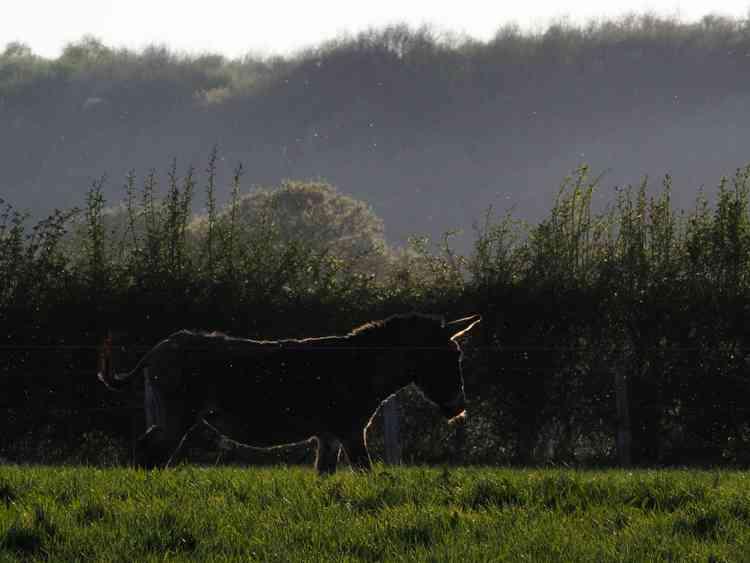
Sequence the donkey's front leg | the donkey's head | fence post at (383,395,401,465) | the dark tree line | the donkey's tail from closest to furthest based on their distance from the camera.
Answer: the donkey's front leg, the donkey's head, the donkey's tail, fence post at (383,395,401,465), the dark tree line

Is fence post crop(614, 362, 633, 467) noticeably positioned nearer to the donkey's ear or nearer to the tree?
the donkey's ear

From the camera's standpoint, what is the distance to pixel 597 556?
7.59m

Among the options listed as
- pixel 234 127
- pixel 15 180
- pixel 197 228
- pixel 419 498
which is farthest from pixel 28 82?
pixel 419 498

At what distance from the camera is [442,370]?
43.1ft

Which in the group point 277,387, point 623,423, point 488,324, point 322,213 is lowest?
point 623,423

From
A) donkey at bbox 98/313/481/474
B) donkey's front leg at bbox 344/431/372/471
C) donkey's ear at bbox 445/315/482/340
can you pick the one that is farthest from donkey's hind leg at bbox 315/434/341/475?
donkey's ear at bbox 445/315/482/340

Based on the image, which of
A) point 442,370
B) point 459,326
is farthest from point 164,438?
point 459,326

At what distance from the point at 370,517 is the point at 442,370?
4.50 metres

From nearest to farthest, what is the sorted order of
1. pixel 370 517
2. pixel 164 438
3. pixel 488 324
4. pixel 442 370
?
pixel 370 517
pixel 164 438
pixel 442 370
pixel 488 324

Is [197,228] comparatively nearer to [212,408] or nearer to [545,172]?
[212,408]

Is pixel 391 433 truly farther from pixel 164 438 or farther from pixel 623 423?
pixel 164 438

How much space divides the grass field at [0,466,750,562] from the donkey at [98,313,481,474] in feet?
3.95

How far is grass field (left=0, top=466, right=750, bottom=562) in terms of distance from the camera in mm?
7723

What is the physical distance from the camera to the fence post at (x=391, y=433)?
57.7 feet
